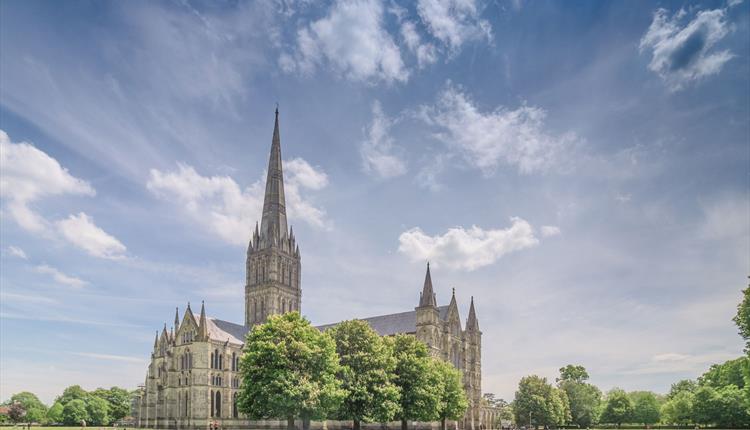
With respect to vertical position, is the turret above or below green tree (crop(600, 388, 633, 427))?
above

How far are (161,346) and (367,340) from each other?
44072 millimetres

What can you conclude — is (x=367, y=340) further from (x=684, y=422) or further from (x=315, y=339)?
(x=684, y=422)

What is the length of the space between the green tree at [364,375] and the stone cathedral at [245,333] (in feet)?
86.9

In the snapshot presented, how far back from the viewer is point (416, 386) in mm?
63594

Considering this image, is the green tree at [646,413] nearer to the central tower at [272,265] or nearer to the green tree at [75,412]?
the central tower at [272,265]

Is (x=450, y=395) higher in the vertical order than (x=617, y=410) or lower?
higher

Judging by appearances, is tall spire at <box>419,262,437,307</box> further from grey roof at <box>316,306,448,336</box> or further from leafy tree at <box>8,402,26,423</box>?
leafy tree at <box>8,402,26,423</box>

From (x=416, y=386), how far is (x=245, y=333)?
4122 centimetres

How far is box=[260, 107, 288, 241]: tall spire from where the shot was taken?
100 meters

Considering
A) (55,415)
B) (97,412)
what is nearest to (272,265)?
(97,412)

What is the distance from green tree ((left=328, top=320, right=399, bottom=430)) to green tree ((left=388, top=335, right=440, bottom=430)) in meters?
1.85

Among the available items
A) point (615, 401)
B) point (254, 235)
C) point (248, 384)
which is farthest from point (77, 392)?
point (615, 401)

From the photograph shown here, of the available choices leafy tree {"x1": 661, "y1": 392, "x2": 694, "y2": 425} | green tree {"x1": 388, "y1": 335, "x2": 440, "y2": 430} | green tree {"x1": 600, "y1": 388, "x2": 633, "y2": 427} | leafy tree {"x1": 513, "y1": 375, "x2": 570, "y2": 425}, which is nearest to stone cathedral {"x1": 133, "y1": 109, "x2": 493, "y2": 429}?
leafy tree {"x1": 513, "y1": 375, "x2": 570, "y2": 425}

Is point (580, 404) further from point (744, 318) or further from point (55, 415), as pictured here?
point (55, 415)
